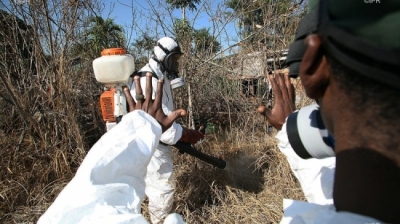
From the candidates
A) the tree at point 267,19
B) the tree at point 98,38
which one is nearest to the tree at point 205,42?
the tree at point 267,19

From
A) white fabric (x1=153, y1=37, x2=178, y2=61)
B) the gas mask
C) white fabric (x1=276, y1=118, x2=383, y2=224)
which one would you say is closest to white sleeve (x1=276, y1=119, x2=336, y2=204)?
white fabric (x1=276, y1=118, x2=383, y2=224)

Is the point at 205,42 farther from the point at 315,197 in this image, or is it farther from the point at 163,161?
the point at 315,197

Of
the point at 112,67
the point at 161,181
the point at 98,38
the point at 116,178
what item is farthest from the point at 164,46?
the point at 98,38

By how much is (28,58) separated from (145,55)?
169 cm

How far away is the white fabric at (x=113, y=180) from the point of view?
2.24 feet

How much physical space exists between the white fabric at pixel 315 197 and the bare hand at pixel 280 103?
0.07m

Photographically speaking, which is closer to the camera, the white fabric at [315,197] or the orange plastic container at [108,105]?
the white fabric at [315,197]

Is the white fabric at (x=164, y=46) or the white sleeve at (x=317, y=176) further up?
the white fabric at (x=164, y=46)

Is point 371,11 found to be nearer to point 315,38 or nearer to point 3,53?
point 315,38

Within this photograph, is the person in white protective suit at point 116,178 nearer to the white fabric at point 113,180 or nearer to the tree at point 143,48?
the white fabric at point 113,180

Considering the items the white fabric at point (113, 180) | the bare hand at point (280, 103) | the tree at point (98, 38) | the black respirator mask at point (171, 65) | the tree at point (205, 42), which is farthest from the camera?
the tree at point (205, 42)

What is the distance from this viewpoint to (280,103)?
46.8 inches

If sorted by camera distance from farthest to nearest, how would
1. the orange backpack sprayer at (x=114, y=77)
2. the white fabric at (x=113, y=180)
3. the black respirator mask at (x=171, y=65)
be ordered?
the black respirator mask at (x=171, y=65) → the orange backpack sprayer at (x=114, y=77) → the white fabric at (x=113, y=180)

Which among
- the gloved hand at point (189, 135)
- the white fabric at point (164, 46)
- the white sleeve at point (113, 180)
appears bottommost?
the gloved hand at point (189, 135)
